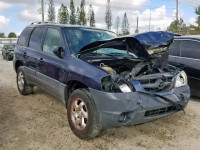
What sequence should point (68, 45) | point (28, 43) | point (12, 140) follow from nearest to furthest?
point (12, 140) < point (68, 45) < point (28, 43)

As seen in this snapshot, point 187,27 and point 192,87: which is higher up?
point 187,27

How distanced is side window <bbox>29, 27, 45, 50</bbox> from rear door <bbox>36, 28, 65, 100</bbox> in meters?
0.25

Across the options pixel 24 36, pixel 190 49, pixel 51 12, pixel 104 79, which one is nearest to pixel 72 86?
pixel 104 79

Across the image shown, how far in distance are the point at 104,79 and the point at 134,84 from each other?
439 millimetres

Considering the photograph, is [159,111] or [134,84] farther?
[159,111]

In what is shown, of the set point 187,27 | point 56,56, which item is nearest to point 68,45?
point 56,56

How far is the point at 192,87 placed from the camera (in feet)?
20.7

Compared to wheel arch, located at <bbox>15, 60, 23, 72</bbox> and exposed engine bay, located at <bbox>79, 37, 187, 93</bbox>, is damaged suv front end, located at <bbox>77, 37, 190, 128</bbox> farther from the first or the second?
wheel arch, located at <bbox>15, 60, 23, 72</bbox>

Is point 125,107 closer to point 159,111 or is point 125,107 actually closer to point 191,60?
point 159,111

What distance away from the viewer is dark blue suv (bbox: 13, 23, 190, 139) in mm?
3596

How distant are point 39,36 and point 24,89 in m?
1.58

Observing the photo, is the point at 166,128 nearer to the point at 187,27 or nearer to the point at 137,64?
the point at 137,64

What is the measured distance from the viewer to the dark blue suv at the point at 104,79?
360 cm

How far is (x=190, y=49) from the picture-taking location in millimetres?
6465
